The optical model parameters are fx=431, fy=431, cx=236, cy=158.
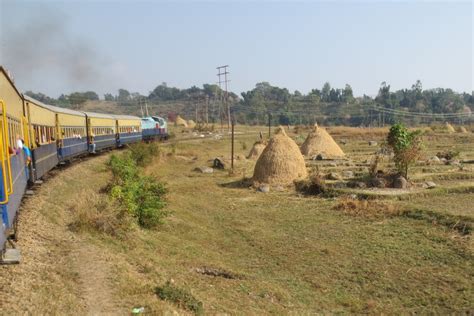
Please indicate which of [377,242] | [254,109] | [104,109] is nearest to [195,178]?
[377,242]

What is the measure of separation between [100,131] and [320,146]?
19.3 meters

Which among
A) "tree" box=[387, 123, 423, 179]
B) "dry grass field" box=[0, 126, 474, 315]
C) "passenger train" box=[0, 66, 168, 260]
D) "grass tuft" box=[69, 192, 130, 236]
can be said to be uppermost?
"passenger train" box=[0, 66, 168, 260]

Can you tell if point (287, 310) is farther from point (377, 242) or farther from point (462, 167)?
point (462, 167)

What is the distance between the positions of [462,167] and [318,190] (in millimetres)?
11923

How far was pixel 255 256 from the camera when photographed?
14359 mm

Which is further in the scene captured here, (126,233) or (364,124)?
(364,124)

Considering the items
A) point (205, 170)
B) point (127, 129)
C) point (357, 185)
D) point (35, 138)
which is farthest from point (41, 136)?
point (127, 129)

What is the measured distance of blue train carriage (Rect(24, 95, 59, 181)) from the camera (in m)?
13.7

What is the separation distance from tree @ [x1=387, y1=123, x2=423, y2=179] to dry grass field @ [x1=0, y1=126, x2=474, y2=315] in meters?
2.07

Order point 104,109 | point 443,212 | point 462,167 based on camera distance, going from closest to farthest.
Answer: point 443,212 < point 462,167 < point 104,109

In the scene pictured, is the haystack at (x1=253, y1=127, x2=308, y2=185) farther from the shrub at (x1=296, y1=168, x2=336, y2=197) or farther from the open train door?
the open train door

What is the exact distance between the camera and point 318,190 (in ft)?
76.3

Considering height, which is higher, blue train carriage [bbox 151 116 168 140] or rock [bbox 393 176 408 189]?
blue train carriage [bbox 151 116 168 140]

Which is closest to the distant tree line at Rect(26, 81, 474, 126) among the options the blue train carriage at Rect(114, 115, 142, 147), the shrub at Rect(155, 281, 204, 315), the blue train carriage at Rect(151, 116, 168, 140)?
the blue train carriage at Rect(151, 116, 168, 140)
